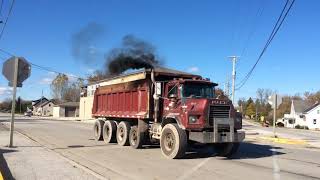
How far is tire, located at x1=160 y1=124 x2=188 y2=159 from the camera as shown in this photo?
52.9 feet

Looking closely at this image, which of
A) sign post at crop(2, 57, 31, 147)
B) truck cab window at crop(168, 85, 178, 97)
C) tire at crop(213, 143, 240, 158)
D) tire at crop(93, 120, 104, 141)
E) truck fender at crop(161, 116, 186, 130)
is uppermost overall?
sign post at crop(2, 57, 31, 147)

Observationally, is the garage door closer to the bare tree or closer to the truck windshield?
the bare tree

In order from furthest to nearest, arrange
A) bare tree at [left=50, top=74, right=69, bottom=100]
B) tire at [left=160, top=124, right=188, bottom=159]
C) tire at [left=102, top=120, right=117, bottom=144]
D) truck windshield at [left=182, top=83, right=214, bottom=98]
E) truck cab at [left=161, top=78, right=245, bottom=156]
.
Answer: bare tree at [left=50, top=74, right=69, bottom=100], tire at [left=102, top=120, right=117, bottom=144], truck windshield at [left=182, top=83, right=214, bottom=98], truck cab at [left=161, top=78, right=245, bottom=156], tire at [left=160, top=124, right=188, bottom=159]

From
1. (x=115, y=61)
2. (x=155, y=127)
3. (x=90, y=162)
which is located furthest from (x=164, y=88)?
(x=115, y=61)

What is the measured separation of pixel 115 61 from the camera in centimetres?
2530

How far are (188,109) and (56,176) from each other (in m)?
6.23

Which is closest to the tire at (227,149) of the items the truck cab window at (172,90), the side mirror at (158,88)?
the truck cab window at (172,90)

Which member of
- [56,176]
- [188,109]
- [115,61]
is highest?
[115,61]

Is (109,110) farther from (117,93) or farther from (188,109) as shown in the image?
(188,109)

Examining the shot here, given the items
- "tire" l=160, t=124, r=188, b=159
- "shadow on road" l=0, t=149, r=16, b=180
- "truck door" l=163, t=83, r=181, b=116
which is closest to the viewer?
"shadow on road" l=0, t=149, r=16, b=180

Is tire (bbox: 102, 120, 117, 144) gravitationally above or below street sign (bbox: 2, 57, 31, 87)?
below

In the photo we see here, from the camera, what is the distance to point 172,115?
56.7 ft

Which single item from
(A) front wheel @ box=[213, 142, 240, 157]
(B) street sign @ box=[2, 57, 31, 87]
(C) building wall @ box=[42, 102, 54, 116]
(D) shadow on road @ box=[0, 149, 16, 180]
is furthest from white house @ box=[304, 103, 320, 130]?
(D) shadow on road @ box=[0, 149, 16, 180]

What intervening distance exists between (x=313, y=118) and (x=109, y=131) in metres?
84.4
